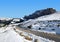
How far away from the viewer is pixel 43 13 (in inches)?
6708

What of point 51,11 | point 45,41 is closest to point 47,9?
point 51,11

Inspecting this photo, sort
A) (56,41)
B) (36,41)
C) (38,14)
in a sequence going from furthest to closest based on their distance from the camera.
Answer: (38,14), (56,41), (36,41)

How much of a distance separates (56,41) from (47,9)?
131534mm

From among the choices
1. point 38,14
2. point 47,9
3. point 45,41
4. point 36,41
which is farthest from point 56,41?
point 38,14

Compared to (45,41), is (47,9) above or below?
above

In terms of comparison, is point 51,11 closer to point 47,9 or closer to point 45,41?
point 47,9

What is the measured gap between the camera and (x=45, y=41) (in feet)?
100

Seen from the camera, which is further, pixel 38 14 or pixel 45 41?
pixel 38 14

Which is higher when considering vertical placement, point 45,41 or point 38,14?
point 38,14

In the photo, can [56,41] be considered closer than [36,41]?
No

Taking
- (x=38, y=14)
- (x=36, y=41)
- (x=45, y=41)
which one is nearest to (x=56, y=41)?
(x=45, y=41)

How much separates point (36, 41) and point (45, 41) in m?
4.80

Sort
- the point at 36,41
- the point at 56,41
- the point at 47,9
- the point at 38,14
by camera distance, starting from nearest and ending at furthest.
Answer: the point at 36,41, the point at 56,41, the point at 47,9, the point at 38,14

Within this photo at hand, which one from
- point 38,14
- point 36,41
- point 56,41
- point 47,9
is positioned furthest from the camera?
point 38,14
